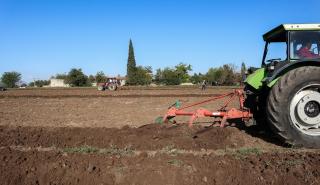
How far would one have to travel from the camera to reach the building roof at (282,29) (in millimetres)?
7225

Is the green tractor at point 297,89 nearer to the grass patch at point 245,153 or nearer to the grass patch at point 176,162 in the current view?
the grass patch at point 245,153

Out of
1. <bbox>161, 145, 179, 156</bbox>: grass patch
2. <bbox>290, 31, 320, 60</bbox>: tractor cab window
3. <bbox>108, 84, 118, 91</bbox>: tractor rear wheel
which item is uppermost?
<bbox>290, 31, 320, 60</bbox>: tractor cab window

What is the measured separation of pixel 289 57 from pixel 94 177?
173 inches

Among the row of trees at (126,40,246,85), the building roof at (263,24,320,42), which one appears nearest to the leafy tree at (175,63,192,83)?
the row of trees at (126,40,246,85)

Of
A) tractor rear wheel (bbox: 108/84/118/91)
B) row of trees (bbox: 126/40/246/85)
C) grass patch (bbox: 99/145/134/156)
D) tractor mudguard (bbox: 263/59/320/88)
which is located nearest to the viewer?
grass patch (bbox: 99/145/134/156)

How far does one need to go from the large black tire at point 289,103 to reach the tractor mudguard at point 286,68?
191mm

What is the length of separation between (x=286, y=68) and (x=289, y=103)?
697 mm

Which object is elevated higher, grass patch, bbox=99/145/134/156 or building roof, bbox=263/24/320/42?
building roof, bbox=263/24/320/42

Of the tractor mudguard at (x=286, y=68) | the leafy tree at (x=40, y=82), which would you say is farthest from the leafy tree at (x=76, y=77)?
the tractor mudguard at (x=286, y=68)

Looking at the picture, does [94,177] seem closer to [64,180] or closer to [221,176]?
[64,180]

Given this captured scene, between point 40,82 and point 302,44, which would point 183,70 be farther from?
point 302,44

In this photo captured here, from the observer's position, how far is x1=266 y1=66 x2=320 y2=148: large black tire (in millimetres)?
6738

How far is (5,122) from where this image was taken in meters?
11.5

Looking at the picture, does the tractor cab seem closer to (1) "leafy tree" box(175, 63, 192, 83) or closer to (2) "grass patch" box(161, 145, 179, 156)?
(2) "grass patch" box(161, 145, 179, 156)
